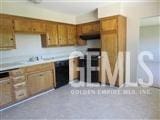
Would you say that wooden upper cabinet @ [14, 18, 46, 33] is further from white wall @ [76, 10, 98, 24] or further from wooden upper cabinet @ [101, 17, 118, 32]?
wooden upper cabinet @ [101, 17, 118, 32]

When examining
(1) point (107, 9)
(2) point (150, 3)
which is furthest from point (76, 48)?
(2) point (150, 3)

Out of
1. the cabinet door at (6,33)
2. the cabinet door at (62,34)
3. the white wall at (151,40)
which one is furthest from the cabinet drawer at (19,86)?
the white wall at (151,40)

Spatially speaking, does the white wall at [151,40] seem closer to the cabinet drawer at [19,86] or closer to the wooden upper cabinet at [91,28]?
the wooden upper cabinet at [91,28]

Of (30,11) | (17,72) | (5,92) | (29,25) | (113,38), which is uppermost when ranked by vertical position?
(30,11)

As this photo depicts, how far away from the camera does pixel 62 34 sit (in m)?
4.61

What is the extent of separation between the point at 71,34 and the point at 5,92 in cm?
294

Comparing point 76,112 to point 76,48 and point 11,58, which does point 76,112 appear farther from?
point 76,48

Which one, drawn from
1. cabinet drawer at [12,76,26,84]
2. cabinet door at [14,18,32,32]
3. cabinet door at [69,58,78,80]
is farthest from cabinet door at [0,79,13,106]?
cabinet door at [69,58,78,80]

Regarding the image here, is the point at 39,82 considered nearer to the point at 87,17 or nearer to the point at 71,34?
the point at 71,34

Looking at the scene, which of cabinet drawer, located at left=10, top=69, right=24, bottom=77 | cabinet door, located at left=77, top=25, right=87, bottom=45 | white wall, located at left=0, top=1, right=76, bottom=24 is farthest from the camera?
cabinet door, located at left=77, top=25, right=87, bottom=45

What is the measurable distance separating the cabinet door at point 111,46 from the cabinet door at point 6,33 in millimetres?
2451

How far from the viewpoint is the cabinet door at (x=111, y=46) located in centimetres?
386

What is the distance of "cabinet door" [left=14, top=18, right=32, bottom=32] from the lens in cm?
334

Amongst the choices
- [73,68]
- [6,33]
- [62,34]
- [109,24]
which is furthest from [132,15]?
[6,33]
